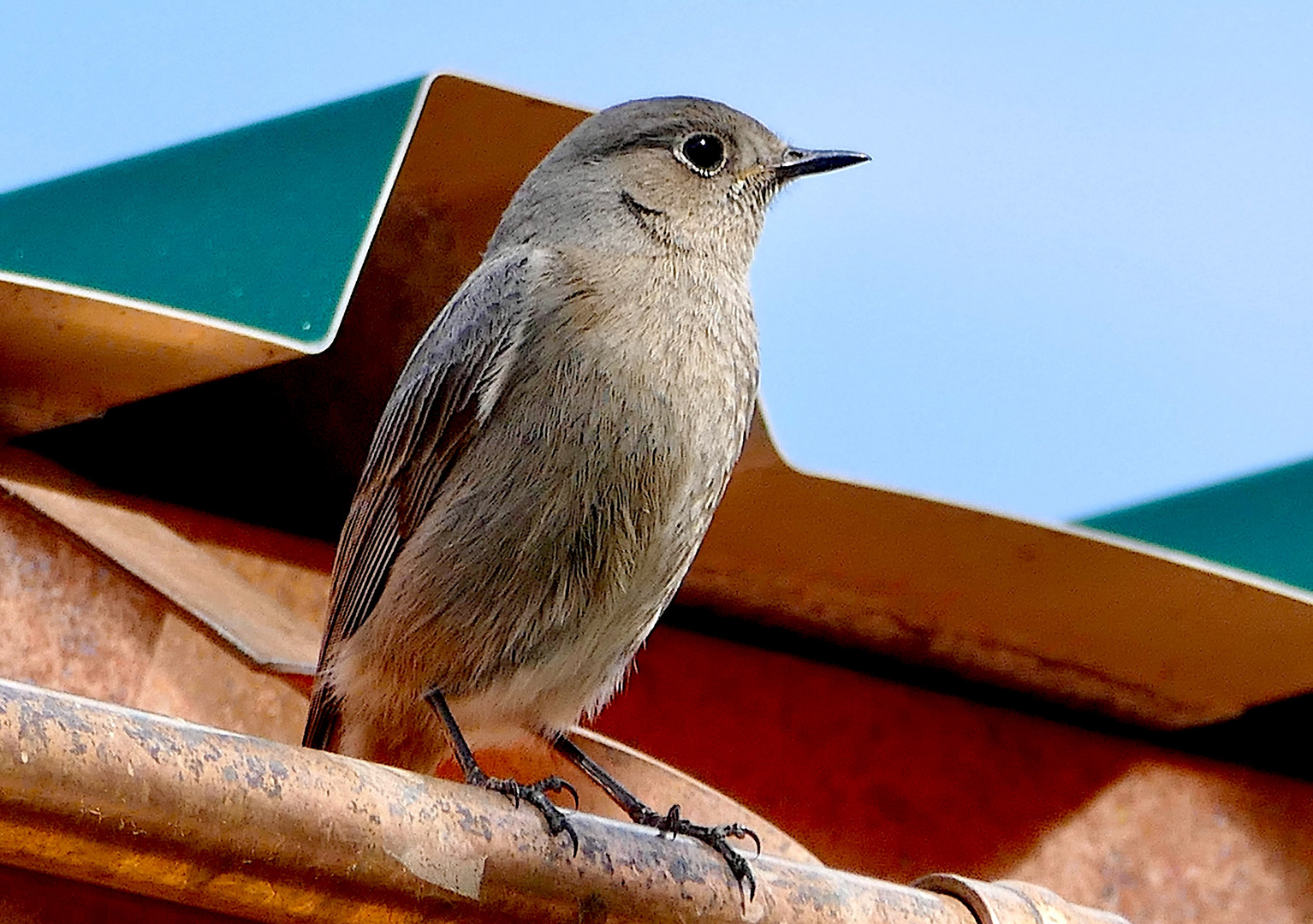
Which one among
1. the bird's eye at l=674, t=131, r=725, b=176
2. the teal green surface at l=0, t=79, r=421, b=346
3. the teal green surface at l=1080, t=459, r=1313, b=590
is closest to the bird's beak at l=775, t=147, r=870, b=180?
the bird's eye at l=674, t=131, r=725, b=176

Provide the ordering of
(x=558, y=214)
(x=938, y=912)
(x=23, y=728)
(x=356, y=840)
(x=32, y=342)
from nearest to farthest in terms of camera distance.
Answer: (x=23, y=728), (x=356, y=840), (x=938, y=912), (x=32, y=342), (x=558, y=214)

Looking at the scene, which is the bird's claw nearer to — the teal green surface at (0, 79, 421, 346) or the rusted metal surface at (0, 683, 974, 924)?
the rusted metal surface at (0, 683, 974, 924)

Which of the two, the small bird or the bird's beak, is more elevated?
the bird's beak

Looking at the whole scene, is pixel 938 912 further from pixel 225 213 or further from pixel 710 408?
pixel 225 213

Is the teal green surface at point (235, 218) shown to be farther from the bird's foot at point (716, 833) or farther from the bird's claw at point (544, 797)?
the bird's foot at point (716, 833)

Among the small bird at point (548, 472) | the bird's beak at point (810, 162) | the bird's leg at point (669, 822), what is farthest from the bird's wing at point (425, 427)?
the bird's beak at point (810, 162)

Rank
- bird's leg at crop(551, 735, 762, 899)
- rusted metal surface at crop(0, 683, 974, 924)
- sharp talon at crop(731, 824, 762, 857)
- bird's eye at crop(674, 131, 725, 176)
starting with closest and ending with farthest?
rusted metal surface at crop(0, 683, 974, 924) → bird's leg at crop(551, 735, 762, 899) → sharp talon at crop(731, 824, 762, 857) → bird's eye at crop(674, 131, 725, 176)

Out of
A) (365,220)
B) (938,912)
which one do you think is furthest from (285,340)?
(938,912)
